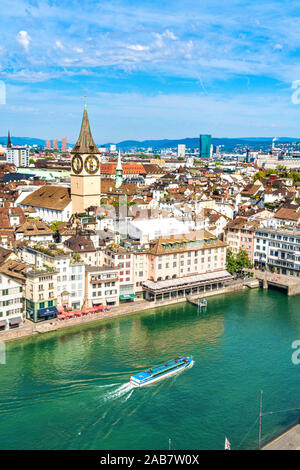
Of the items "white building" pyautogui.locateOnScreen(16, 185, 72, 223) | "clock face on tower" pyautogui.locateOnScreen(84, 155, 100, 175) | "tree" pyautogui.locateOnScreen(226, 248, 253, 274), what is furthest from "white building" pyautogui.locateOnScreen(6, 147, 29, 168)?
"tree" pyautogui.locateOnScreen(226, 248, 253, 274)

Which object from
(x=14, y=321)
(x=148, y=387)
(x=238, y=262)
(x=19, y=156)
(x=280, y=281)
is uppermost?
(x=19, y=156)

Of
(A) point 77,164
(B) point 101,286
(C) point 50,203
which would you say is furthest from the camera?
(C) point 50,203

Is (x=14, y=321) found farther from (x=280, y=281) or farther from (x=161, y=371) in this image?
(x=280, y=281)

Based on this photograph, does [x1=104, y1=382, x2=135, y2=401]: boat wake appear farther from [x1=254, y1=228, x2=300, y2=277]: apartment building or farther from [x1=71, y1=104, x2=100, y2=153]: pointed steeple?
[x1=71, y1=104, x2=100, y2=153]: pointed steeple

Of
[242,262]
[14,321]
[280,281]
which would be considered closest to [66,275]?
[14,321]

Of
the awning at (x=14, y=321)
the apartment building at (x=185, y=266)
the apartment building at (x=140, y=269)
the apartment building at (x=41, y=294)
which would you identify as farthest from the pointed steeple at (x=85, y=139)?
the awning at (x=14, y=321)

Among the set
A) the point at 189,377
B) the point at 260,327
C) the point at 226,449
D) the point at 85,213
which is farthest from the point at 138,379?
the point at 85,213
